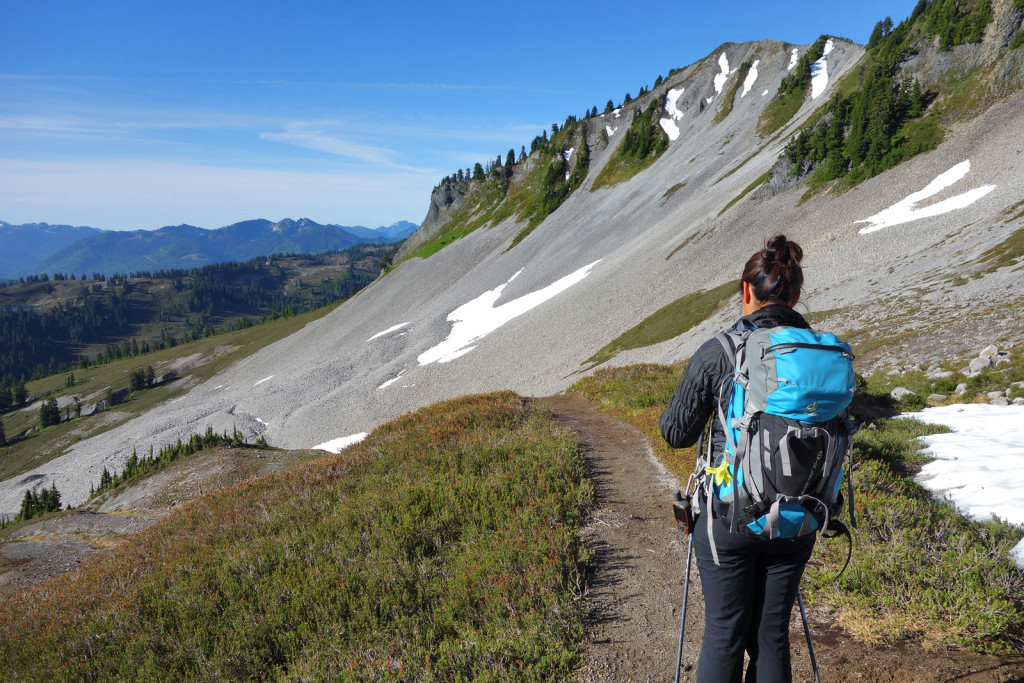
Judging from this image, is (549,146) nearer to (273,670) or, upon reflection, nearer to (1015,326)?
(1015,326)

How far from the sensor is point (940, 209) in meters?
32.5

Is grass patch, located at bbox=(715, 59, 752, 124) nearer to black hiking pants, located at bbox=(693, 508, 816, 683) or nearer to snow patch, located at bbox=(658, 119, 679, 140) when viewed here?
snow patch, located at bbox=(658, 119, 679, 140)

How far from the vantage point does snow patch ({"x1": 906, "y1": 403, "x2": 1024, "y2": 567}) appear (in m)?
6.62

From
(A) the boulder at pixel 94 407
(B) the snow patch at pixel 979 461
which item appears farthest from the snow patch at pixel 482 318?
(A) the boulder at pixel 94 407

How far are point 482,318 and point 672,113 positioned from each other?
76.5 meters

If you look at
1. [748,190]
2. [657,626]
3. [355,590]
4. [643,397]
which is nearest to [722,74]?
[748,190]

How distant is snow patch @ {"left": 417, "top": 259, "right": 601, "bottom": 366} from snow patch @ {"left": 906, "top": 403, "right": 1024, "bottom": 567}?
46.6 meters

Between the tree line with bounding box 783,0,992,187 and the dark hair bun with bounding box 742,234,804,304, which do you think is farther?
the tree line with bounding box 783,0,992,187

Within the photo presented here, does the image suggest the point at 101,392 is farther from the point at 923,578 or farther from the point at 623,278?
the point at 923,578

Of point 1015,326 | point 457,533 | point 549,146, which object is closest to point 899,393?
point 1015,326

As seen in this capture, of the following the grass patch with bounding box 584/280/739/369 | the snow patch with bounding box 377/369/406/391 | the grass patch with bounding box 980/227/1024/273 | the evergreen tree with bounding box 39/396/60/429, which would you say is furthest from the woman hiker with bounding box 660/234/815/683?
the evergreen tree with bounding box 39/396/60/429

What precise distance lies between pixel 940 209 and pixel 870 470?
36022 mm

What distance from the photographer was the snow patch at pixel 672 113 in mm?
105500

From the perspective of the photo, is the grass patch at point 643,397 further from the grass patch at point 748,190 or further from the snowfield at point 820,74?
the snowfield at point 820,74
